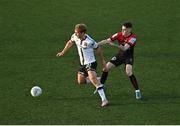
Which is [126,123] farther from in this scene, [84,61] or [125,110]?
[84,61]

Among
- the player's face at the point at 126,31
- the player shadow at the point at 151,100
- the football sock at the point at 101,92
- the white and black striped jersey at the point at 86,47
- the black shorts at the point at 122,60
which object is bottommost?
the player shadow at the point at 151,100

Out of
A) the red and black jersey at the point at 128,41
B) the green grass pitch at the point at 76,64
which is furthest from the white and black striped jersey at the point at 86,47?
the green grass pitch at the point at 76,64

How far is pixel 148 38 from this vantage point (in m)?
21.0

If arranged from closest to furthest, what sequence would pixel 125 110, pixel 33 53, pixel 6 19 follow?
pixel 125 110, pixel 33 53, pixel 6 19

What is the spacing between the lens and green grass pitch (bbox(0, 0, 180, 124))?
1338 centimetres

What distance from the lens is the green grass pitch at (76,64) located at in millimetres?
13375

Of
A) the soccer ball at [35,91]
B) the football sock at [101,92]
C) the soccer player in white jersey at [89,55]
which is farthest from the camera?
the soccer ball at [35,91]

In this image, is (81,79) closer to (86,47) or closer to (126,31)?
(86,47)

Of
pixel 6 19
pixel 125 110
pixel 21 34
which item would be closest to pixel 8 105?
pixel 125 110

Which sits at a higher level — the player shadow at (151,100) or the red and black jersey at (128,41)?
the red and black jersey at (128,41)

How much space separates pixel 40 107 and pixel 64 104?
0.72m

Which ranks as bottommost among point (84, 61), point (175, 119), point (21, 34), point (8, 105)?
point (175, 119)

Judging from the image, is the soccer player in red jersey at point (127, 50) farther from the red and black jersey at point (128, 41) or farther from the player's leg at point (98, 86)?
the player's leg at point (98, 86)

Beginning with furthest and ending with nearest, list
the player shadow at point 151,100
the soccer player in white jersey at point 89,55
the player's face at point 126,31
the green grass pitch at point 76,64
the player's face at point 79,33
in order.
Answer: the player's face at point 126,31 < the player shadow at point 151,100 < the soccer player in white jersey at point 89,55 < the player's face at point 79,33 < the green grass pitch at point 76,64
